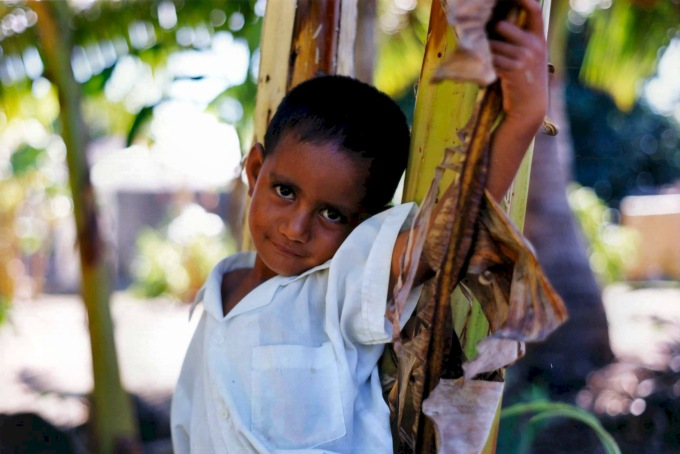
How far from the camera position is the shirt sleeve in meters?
0.79

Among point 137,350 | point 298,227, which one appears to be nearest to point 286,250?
point 298,227

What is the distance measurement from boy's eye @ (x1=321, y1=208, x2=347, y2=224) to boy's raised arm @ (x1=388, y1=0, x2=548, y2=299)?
0.29 metres

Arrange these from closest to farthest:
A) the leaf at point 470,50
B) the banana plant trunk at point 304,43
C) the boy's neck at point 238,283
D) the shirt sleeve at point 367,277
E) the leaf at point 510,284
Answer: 1. the leaf at point 470,50
2. the leaf at point 510,284
3. the shirt sleeve at point 367,277
4. the boy's neck at point 238,283
5. the banana plant trunk at point 304,43

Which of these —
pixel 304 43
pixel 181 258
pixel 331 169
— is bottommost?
pixel 181 258

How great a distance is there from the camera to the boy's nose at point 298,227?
0.90 meters

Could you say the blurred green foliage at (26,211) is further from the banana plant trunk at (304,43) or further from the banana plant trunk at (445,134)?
the banana plant trunk at (445,134)

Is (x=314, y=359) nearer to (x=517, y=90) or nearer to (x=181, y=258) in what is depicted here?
(x=517, y=90)

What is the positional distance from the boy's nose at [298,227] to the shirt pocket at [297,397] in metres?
0.15

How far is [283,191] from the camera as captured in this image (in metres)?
0.95

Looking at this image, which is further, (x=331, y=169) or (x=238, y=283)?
(x=238, y=283)

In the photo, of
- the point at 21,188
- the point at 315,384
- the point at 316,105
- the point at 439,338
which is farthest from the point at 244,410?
the point at 21,188

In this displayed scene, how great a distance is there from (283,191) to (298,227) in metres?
0.08

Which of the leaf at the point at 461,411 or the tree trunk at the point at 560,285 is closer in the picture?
the leaf at the point at 461,411

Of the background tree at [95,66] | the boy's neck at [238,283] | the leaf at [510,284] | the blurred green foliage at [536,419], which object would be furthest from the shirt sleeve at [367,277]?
the background tree at [95,66]
